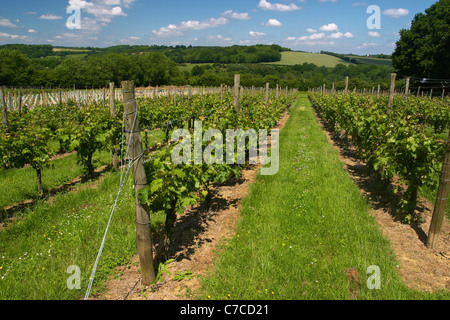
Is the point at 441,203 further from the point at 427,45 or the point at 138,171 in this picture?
the point at 427,45

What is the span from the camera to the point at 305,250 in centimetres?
411

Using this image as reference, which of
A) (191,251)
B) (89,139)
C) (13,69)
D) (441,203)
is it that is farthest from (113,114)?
(13,69)

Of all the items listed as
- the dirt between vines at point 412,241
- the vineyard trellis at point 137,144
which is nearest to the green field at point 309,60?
the vineyard trellis at point 137,144

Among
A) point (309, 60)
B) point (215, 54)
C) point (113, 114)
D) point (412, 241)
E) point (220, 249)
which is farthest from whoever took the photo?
point (309, 60)

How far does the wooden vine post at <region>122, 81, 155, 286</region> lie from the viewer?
3.04 meters

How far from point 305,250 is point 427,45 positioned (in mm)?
41418

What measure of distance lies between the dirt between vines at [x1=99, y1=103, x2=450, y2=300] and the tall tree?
36824 millimetres

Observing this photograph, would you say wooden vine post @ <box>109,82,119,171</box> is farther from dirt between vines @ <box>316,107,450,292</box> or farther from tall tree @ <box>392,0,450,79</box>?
tall tree @ <box>392,0,450,79</box>

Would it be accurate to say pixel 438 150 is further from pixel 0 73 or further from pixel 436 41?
pixel 0 73

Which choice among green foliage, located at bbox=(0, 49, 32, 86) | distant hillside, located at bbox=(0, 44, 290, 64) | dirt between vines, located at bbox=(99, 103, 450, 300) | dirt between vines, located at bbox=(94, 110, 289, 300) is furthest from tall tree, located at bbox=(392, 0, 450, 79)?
distant hillside, located at bbox=(0, 44, 290, 64)

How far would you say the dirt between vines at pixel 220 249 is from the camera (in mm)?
3419

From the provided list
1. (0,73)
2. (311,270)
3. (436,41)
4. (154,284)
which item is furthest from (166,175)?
(0,73)

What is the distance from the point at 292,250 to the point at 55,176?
664 cm

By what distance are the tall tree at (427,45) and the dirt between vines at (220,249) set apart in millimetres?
36824
